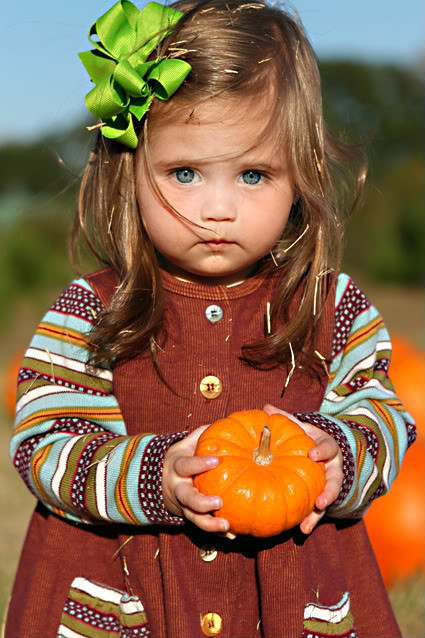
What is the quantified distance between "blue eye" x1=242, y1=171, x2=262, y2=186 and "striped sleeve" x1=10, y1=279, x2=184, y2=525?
0.66 meters

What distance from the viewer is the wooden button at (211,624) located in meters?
2.66

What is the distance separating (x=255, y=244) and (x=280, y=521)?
34.4 inches

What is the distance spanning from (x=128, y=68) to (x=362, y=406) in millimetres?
1334

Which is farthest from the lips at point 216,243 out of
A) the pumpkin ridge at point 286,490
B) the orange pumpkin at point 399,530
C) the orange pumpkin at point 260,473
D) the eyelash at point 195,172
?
the orange pumpkin at point 399,530

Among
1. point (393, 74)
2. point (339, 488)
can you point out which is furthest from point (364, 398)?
point (393, 74)

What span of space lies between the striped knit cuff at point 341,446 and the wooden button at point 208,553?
0.40 m

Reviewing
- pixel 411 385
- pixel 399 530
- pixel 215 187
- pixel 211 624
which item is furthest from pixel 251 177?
pixel 411 385

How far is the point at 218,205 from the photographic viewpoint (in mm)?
2600

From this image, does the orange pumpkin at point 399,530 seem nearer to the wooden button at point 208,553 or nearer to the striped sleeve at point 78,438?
the wooden button at point 208,553

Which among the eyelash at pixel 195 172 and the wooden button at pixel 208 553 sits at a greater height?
the eyelash at pixel 195 172

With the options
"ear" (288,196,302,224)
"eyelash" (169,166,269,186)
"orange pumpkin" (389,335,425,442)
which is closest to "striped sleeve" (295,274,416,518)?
"ear" (288,196,302,224)

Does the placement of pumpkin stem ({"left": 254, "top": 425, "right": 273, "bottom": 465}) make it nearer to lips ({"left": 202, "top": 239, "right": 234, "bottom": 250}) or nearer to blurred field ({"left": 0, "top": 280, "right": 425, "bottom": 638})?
lips ({"left": 202, "top": 239, "right": 234, "bottom": 250})

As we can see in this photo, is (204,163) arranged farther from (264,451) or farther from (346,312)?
(264,451)

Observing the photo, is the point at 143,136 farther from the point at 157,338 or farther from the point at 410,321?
the point at 410,321
